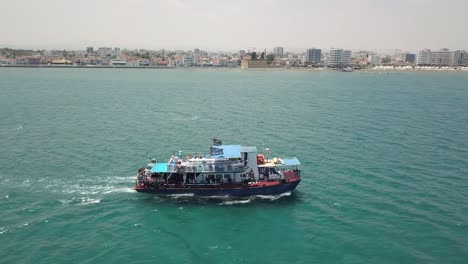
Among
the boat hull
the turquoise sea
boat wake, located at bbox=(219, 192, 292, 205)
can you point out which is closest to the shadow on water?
boat wake, located at bbox=(219, 192, 292, 205)

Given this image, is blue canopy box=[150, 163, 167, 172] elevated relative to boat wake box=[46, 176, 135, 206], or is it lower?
elevated

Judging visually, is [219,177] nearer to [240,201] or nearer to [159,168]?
[240,201]

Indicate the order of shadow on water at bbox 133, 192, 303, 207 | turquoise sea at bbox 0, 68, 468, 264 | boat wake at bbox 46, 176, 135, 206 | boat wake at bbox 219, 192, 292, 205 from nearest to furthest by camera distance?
turquoise sea at bbox 0, 68, 468, 264 < boat wake at bbox 46, 176, 135, 206 < shadow on water at bbox 133, 192, 303, 207 < boat wake at bbox 219, 192, 292, 205

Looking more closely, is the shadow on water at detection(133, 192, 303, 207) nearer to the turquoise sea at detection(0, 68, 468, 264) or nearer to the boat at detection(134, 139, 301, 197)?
the turquoise sea at detection(0, 68, 468, 264)

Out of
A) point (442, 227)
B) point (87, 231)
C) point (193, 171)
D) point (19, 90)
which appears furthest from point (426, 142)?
point (19, 90)

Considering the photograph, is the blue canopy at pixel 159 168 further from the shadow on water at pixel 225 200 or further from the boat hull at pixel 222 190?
the shadow on water at pixel 225 200

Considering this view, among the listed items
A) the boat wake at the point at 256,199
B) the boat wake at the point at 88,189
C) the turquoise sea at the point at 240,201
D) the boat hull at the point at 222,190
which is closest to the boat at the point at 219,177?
the boat hull at the point at 222,190

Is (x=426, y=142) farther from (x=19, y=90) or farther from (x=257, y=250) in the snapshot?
(x=19, y=90)
